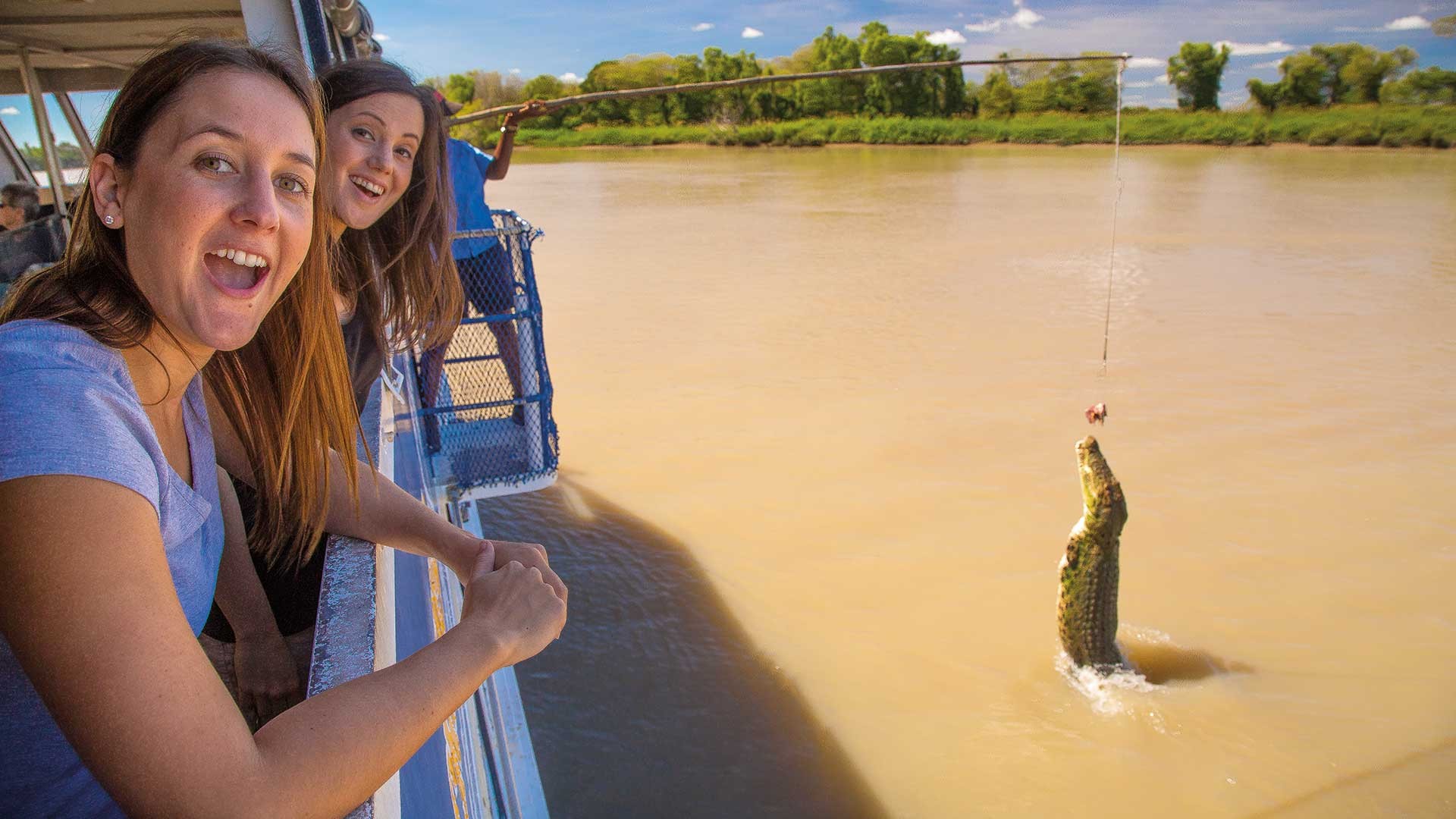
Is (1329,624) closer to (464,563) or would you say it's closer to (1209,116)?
(464,563)

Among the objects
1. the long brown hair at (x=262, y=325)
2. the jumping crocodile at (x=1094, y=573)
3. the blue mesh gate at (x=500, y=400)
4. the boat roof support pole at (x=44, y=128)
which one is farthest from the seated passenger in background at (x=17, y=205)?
the jumping crocodile at (x=1094, y=573)

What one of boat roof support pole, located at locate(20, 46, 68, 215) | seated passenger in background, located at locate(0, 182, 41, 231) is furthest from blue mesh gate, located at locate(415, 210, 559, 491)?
boat roof support pole, located at locate(20, 46, 68, 215)

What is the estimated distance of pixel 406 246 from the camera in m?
2.30

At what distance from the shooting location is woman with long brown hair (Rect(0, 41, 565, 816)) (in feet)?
2.45

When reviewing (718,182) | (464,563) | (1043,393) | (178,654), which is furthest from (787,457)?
(718,182)

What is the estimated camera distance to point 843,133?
4044 centimetres

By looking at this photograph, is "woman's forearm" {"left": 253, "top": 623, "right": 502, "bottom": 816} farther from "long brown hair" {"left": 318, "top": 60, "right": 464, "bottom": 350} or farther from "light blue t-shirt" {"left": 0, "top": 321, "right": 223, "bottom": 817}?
"long brown hair" {"left": 318, "top": 60, "right": 464, "bottom": 350}

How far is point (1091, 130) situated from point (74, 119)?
1342 inches

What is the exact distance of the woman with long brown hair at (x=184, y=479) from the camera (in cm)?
75

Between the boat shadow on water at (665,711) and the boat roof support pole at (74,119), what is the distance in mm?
3849

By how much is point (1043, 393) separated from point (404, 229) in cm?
546

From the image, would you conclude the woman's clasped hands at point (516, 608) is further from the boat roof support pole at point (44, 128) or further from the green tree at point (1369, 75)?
the green tree at point (1369, 75)

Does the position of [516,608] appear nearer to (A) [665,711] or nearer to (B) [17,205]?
(A) [665,711]

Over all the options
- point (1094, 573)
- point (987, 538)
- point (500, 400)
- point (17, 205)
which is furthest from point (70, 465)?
point (17, 205)
